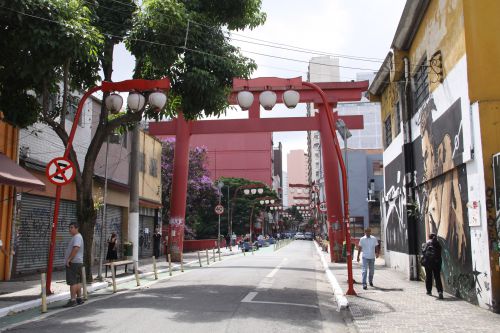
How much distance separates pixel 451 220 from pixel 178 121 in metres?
19.9

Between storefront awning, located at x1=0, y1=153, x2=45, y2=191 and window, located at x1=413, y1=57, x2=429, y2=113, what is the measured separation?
36.2 ft

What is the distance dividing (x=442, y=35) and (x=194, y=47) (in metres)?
6.79

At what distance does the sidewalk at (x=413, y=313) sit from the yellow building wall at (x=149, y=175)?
1922 centimetres

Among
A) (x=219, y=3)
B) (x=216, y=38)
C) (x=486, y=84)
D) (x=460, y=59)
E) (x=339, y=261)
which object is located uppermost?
(x=219, y=3)

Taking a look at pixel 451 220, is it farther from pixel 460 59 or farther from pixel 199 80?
pixel 199 80

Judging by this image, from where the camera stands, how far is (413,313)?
32.0 feet

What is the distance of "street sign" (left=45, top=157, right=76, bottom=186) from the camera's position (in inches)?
471

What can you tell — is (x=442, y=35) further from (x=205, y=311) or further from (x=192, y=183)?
(x=192, y=183)

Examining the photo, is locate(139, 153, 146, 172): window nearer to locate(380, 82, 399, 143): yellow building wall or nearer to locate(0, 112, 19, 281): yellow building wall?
locate(0, 112, 19, 281): yellow building wall

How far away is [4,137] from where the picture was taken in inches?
625

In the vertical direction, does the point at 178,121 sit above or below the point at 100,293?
above

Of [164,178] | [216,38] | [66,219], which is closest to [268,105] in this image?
[216,38]

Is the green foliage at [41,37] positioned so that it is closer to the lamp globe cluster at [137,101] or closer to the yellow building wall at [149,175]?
the lamp globe cluster at [137,101]

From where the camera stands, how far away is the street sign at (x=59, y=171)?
12.0m
